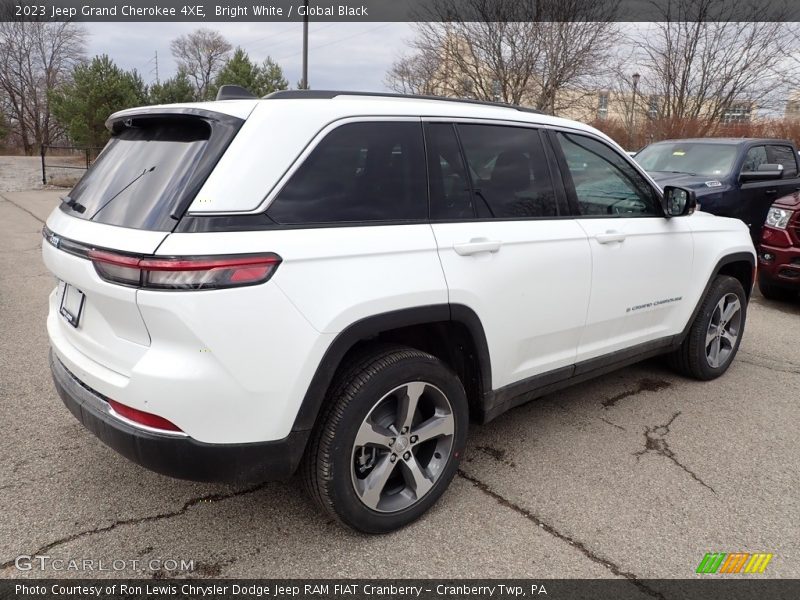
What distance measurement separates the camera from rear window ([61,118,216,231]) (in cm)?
215

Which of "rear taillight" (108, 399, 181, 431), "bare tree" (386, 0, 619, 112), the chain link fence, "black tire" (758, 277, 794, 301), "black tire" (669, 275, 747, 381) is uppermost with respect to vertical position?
"bare tree" (386, 0, 619, 112)

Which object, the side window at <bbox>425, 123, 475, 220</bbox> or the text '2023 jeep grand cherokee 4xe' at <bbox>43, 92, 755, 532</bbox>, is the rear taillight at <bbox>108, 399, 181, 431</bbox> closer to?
the text '2023 jeep grand cherokee 4xe' at <bbox>43, 92, 755, 532</bbox>

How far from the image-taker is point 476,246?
2.67m

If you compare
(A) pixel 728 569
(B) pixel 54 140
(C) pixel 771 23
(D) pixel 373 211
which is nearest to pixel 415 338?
(D) pixel 373 211

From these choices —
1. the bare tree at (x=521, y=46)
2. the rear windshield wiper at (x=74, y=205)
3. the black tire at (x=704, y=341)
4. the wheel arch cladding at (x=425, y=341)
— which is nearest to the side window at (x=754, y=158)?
the black tire at (x=704, y=341)

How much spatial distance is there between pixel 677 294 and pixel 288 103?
9.39ft

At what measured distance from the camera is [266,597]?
2.21m

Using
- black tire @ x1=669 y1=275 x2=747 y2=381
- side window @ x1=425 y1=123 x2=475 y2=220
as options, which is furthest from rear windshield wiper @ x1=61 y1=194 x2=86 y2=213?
black tire @ x1=669 y1=275 x2=747 y2=381

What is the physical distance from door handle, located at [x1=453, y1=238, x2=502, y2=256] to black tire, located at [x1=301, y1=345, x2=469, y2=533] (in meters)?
0.49

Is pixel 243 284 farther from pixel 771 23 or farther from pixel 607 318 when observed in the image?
pixel 771 23

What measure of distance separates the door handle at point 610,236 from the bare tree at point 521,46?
22.6m

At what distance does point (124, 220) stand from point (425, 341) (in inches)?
55.1

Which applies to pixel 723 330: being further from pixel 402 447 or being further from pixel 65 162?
pixel 65 162

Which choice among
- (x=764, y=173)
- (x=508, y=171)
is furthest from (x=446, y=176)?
(x=764, y=173)
